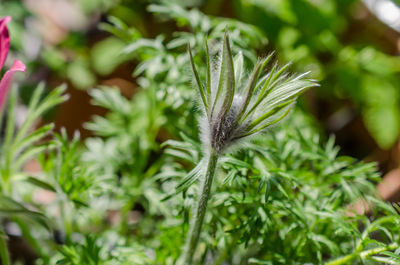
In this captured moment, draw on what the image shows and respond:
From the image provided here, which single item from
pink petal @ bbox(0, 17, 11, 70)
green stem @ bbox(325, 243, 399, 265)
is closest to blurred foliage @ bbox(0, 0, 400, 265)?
green stem @ bbox(325, 243, 399, 265)

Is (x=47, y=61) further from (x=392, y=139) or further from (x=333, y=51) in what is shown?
(x=392, y=139)

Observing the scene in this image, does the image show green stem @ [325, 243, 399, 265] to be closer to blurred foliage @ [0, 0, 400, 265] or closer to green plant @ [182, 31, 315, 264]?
blurred foliage @ [0, 0, 400, 265]

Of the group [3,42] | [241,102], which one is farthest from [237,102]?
[3,42]

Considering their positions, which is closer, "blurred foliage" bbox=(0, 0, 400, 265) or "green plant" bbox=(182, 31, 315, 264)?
"green plant" bbox=(182, 31, 315, 264)

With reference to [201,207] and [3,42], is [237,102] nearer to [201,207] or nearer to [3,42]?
[201,207]

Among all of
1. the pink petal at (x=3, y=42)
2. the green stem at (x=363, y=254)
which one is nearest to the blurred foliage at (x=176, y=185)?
the green stem at (x=363, y=254)
